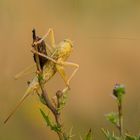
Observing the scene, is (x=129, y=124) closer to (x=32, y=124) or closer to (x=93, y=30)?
(x=32, y=124)

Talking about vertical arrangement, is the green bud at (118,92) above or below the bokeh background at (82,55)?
above

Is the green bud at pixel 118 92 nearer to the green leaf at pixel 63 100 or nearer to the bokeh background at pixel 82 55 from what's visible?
the green leaf at pixel 63 100

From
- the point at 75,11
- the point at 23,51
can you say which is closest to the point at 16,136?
the point at 23,51

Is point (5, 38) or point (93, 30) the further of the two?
point (93, 30)

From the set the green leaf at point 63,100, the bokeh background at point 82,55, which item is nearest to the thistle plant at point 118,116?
the green leaf at point 63,100

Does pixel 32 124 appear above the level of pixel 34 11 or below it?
below

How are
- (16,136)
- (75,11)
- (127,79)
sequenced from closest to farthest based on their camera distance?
(16,136)
(127,79)
(75,11)

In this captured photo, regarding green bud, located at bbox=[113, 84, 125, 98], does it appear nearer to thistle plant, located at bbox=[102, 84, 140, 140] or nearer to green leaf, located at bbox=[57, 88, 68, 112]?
thistle plant, located at bbox=[102, 84, 140, 140]

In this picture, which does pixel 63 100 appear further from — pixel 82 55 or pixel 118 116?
pixel 82 55

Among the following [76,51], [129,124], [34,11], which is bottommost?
[129,124]
